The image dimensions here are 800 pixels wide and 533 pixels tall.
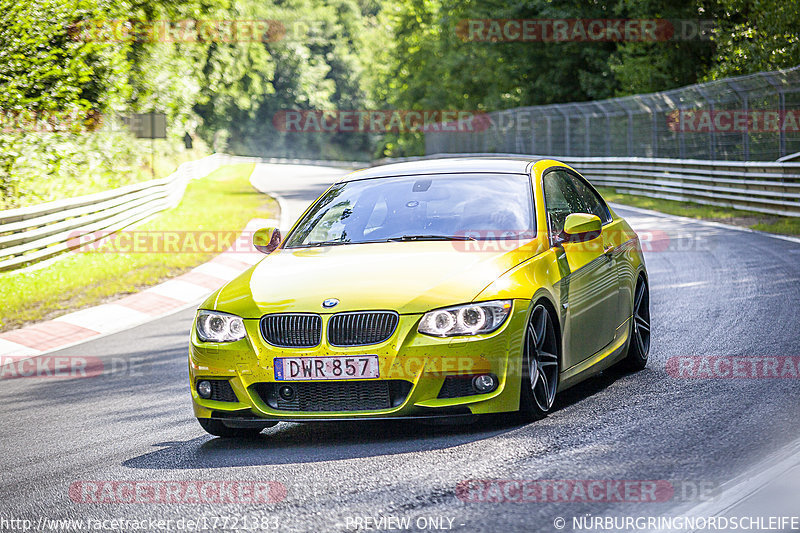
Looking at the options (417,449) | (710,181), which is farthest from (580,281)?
(710,181)

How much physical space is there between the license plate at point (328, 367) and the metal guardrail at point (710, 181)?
1155 centimetres

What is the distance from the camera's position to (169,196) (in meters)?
29.7

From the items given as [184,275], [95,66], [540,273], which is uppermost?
[95,66]

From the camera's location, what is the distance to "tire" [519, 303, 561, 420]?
19.6 ft

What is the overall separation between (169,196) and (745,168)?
15.1 m

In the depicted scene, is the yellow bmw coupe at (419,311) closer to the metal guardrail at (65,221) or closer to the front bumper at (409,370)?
the front bumper at (409,370)

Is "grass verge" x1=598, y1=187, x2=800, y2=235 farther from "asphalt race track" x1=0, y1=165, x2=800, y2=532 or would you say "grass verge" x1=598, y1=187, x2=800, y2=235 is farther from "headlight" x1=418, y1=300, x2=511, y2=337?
"headlight" x1=418, y1=300, x2=511, y2=337

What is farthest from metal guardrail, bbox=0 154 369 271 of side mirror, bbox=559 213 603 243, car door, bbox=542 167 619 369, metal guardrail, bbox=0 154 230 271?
side mirror, bbox=559 213 603 243

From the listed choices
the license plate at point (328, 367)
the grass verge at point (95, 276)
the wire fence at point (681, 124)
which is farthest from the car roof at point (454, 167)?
the wire fence at point (681, 124)

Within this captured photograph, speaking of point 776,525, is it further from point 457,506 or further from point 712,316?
point 712,316

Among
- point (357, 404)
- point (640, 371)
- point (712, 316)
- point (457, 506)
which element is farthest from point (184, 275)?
point (457, 506)

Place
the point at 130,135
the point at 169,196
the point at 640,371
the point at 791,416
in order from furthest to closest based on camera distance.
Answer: the point at 130,135 → the point at 169,196 → the point at 640,371 → the point at 791,416

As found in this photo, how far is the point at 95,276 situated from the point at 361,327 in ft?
40.4

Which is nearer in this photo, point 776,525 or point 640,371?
point 776,525
